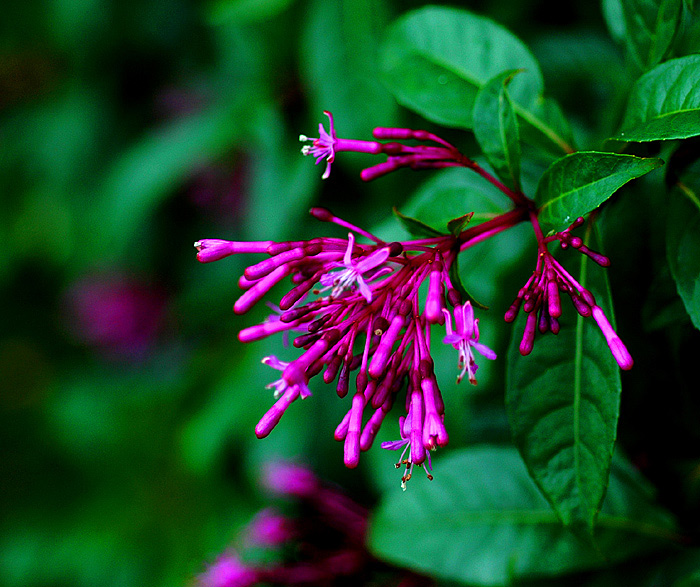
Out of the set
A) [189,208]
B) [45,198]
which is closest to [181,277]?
[189,208]

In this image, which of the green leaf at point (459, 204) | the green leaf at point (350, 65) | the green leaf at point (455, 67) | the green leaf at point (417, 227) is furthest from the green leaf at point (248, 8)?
the green leaf at point (417, 227)

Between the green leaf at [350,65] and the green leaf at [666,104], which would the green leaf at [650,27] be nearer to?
the green leaf at [666,104]

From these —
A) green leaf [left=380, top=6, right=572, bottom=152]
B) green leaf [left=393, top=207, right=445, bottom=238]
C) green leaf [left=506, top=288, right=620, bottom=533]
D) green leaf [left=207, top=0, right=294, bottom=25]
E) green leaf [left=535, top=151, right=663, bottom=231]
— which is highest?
green leaf [left=207, top=0, right=294, bottom=25]

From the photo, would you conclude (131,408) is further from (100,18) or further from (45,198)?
(100,18)

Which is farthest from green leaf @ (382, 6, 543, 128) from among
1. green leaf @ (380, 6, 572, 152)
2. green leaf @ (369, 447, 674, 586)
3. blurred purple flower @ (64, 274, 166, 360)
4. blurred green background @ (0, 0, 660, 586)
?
blurred purple flower @ (64, 274, 166, 360)

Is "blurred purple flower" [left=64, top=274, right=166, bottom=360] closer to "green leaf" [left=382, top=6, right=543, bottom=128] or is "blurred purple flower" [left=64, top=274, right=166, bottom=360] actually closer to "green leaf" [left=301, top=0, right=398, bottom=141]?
"green leaf" [left=301, top=0, right=398, bottom=141]

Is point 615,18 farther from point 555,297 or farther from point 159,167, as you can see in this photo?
point 159,167

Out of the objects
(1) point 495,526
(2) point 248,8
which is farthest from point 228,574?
(2) point 248,8
